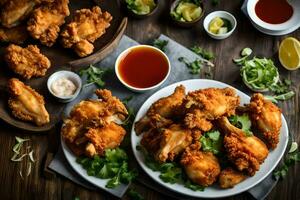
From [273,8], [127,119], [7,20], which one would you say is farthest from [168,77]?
[7,20]

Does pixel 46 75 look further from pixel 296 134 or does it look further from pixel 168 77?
pixel 296 134

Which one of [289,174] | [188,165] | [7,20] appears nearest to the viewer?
[188,165]

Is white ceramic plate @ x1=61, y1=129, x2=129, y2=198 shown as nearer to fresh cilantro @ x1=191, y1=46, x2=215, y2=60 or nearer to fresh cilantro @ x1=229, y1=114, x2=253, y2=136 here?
fresh cilantro @ x1=229, y1=114, x2=253, y2=136

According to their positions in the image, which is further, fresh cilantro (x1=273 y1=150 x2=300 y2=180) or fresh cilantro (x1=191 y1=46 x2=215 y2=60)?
fresh cilantro (x1=191 y1=46 x2=215 y2=60)

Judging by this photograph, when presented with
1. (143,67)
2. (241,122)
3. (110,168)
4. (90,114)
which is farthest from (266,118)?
(90,114)

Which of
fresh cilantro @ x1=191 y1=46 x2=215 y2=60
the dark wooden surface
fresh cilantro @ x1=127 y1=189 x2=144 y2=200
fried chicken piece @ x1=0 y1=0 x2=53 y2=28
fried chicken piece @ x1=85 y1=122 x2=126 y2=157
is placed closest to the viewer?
fried chicken piece @ x1=85 y1=122 x2=126 y2=157

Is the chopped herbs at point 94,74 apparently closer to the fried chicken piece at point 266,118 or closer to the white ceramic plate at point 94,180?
the white ceramic plate at point 94,180

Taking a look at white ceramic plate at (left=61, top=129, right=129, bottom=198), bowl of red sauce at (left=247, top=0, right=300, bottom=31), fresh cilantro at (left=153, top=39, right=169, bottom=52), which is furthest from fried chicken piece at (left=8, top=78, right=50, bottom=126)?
bowl of red sauce at (left=247, top=0, right=300, bottom=31)

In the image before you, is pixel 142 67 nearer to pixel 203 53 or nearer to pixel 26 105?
pixel 203 53
